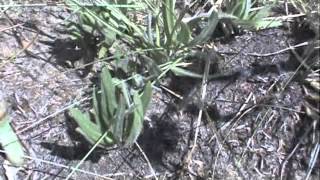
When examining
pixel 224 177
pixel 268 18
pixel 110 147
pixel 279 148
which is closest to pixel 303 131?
pixel 279 148

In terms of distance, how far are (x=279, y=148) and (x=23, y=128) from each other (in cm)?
64

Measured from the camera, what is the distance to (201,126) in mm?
1502

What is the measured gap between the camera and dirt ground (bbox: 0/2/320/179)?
1441 millimetres

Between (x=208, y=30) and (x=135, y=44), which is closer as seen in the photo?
(x=208, y=30)

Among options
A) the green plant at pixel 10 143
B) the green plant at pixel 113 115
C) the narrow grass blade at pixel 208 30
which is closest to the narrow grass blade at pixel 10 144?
the green plant at pixel 10 143

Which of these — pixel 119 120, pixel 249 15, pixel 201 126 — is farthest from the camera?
pixel 249 15

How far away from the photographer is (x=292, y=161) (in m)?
1.42

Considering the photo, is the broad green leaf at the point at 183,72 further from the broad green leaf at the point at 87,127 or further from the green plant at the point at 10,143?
the green plant at the point at 10,143

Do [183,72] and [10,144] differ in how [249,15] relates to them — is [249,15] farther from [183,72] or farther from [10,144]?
[10,144]

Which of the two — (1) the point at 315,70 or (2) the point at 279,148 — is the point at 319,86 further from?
(2) the point at 279,148

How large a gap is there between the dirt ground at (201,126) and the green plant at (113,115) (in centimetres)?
→ 7

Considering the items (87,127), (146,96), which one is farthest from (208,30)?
(87,127)

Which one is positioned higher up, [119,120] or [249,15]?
[249,15]

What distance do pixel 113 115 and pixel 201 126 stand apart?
0.73 feet
